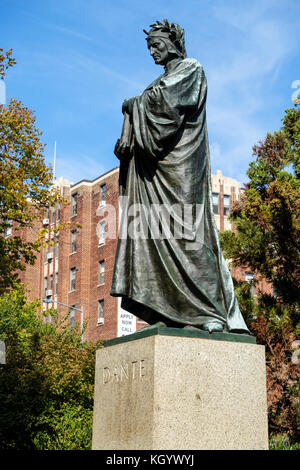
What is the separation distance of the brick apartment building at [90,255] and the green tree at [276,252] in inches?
938

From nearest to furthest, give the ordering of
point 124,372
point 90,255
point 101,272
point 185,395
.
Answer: point 185,395
point 124,372
point 101,272
point 90,255

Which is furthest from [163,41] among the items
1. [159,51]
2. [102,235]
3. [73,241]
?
[73,241]

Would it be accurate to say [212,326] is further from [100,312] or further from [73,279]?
[73,279]

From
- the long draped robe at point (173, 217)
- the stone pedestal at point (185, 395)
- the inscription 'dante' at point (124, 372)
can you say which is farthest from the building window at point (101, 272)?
the stone pedestal at point (185, 395)

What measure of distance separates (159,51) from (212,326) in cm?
295

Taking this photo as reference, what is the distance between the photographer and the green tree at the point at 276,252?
18.2m

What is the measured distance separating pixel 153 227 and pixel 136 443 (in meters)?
2.05

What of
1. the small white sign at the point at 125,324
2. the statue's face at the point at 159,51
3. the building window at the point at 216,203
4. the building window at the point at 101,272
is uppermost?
the building window at the point at 216,203

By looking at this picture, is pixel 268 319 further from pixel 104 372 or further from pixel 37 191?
pixel 104 372

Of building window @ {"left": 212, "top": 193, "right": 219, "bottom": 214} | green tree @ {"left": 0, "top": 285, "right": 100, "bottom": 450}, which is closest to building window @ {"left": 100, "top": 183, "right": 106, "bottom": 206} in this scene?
building window @ {"left": 212, "top": 193, "right": 219, "bottom": 214}

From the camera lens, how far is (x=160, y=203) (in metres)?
6.40

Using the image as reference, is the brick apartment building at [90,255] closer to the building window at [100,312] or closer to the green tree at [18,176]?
the building window at [100,312]

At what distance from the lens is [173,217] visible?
6.29m
